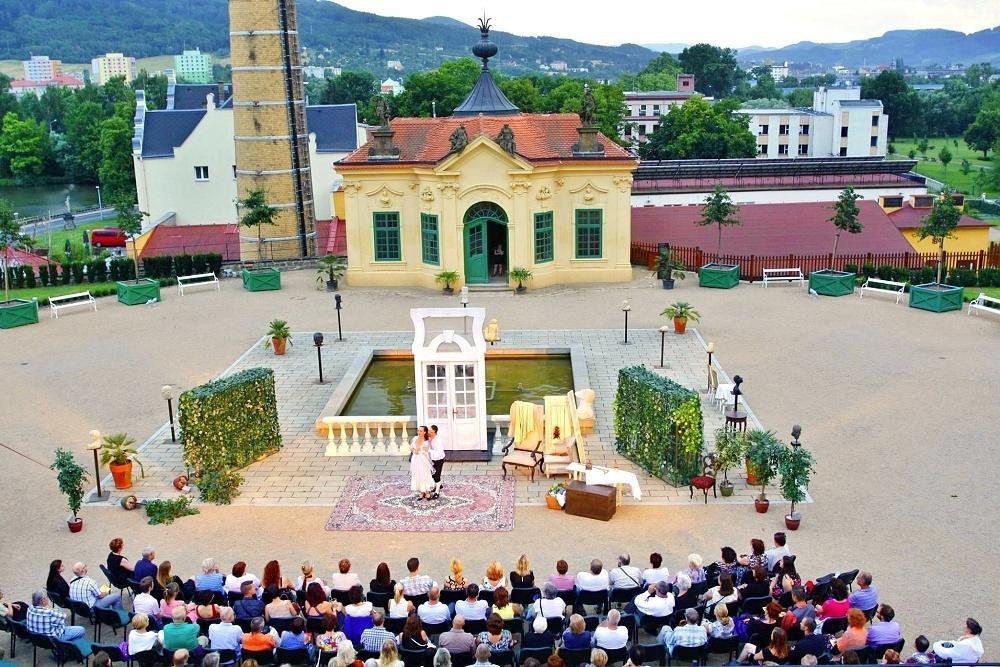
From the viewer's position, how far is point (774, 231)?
41.8 meters

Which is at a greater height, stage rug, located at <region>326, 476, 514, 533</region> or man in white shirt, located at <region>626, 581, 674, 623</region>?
man in white shirt, located at <region>626, 581, 674, 623</region>

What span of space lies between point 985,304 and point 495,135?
52.9 feet

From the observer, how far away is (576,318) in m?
29.1

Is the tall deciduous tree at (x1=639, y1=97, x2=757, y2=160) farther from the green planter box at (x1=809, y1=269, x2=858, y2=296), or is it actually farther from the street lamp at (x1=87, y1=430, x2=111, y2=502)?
the street lamp at (x1=87, y1=430, x2=111, y2=502)

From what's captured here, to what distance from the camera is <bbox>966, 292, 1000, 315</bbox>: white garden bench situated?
28.3m

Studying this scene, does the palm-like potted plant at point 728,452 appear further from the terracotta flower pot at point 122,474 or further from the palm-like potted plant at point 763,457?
Answer: the terracotta flower pot at point 122,474

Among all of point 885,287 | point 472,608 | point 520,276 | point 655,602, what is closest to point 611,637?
point 655,602

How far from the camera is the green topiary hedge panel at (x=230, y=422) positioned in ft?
56.4

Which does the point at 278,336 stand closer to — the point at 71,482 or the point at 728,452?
the point at 71,482

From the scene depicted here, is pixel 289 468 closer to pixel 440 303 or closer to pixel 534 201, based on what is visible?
pixel 440 303

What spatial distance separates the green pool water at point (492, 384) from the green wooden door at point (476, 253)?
8.58 meters

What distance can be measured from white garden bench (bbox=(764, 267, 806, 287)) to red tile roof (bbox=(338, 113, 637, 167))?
247 inches

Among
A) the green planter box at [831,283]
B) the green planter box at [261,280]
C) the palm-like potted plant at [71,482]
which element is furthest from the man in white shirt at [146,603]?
the green planter box at [831,283]

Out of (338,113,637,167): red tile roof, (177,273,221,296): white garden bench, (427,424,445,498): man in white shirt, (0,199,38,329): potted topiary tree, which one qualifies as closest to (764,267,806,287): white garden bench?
(338,113,637,167): red tile roof
